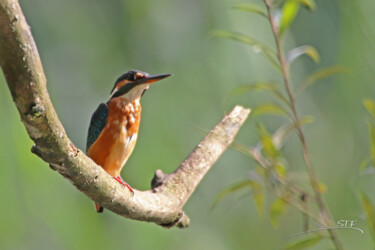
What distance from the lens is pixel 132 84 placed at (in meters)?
1.70

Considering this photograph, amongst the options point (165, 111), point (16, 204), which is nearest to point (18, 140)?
point (16, 204)

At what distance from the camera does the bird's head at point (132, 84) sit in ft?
5.53

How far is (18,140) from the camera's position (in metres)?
2.19

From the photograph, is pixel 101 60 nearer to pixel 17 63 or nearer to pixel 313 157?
pixel 313 157

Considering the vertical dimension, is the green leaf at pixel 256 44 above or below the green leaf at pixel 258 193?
above

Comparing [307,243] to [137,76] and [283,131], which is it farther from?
[137,76]

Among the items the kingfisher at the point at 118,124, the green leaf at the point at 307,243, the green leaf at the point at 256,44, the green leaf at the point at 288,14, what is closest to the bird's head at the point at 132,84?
the kingfisher at the point at 118,124

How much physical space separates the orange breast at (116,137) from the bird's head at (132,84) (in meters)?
0.02

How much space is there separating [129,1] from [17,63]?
2255mm

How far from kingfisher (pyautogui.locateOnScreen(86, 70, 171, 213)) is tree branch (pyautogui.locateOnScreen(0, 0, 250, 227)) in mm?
147

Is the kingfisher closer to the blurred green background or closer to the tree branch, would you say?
the tree branch

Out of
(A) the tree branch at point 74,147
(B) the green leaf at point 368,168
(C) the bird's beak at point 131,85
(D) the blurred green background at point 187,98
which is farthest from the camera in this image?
(D) the blurred green background at point 187,98

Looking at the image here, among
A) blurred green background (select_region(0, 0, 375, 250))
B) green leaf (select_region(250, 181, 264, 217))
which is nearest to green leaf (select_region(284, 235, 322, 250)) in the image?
green leaf (select_region(250, 181, 264, 217))

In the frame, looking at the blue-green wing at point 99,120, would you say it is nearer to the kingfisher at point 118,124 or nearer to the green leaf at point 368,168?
the kingfisher at point 118,124
